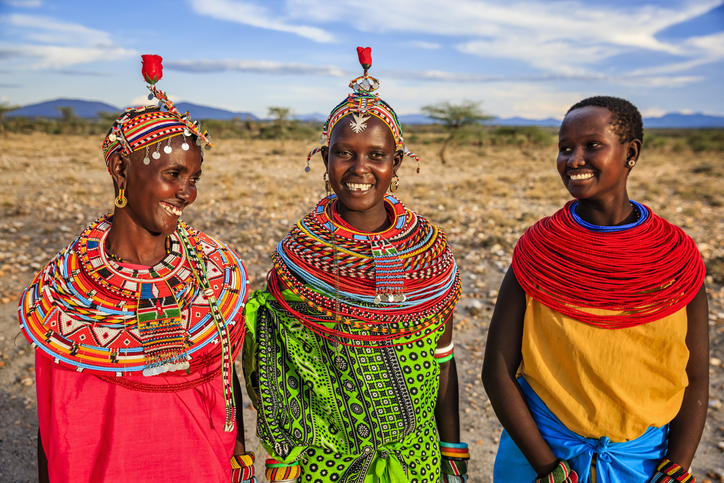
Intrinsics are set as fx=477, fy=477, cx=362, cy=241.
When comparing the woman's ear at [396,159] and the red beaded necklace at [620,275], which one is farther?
the woman's ear at [396,159]

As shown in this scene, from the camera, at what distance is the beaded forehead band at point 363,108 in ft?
5.90

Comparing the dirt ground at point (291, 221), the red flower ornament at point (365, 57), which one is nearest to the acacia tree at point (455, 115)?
the dirt ground at point (291, 221)

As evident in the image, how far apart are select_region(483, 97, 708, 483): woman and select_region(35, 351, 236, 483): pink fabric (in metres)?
1.17

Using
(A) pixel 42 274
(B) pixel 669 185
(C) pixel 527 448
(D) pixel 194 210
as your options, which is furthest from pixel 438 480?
(B) pixel 669 185

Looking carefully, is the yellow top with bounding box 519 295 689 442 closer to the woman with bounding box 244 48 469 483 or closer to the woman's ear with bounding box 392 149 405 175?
the woman with bounding box 244 48 469 483

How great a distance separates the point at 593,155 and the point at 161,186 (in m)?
1.51

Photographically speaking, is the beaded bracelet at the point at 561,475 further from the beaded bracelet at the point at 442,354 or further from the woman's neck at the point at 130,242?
the woman's neck at the point at 130,242

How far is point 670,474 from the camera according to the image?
1731 mm

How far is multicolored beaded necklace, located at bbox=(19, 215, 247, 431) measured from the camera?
1613 mm

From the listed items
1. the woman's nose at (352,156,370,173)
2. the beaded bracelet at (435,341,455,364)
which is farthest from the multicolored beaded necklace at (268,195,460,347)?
the woman's nose at (352,156,370,173)

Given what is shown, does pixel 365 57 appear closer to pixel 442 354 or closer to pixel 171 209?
pixel 171 209

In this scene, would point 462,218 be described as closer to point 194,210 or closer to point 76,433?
point 194,210

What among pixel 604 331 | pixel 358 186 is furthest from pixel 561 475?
pixel 358 186

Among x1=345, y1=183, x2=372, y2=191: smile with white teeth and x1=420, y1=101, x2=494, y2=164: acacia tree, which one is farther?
x1=420, y1=101, x2=494, y2=164: acacia tree
